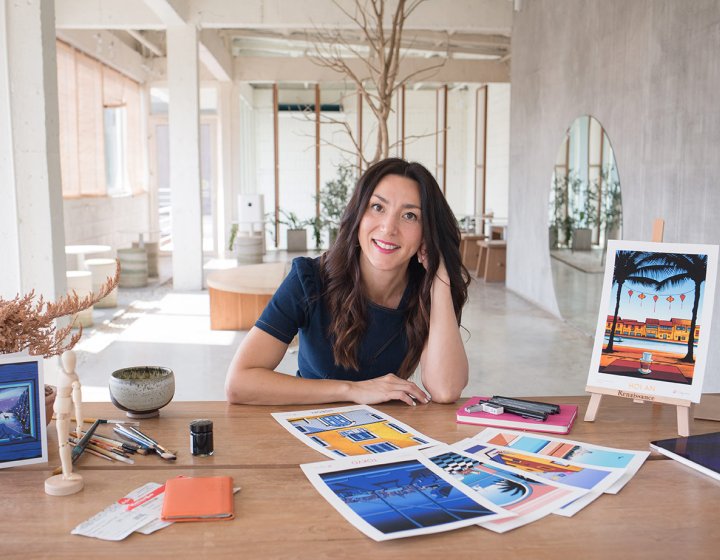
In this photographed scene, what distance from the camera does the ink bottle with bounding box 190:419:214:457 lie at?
1521mm

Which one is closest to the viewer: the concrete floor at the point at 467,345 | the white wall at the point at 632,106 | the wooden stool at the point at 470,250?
the white wall at the point at 632,106

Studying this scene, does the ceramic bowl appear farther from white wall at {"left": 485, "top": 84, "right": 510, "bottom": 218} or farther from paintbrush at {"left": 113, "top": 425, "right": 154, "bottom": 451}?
white wall at {"left": 485, "top": 84, "right": 510, "bottom": 218}

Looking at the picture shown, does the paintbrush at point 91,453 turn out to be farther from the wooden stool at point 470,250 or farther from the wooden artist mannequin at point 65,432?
the wooden stool at point 470,250

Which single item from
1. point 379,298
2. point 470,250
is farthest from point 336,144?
point 379,298

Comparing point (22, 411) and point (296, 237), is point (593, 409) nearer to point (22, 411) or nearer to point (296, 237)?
point (22, 411)

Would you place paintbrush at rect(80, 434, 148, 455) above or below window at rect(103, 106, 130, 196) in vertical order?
below

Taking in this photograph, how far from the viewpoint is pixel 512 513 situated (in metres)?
1.24

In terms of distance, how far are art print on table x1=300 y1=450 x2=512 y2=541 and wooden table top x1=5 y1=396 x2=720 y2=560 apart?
0.06ft

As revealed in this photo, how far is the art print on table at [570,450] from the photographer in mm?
1500

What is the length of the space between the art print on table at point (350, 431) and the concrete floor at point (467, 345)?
2.91m

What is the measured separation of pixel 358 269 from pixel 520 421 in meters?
0.73

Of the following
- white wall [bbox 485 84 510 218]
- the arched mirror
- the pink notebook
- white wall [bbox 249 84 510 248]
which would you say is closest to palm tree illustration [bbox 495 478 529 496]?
the pink notebook

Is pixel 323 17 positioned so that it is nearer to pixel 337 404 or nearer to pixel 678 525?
pixel 337 404

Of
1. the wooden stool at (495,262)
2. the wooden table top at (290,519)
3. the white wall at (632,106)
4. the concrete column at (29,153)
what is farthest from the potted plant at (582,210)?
the wooden table top at (290,519)
